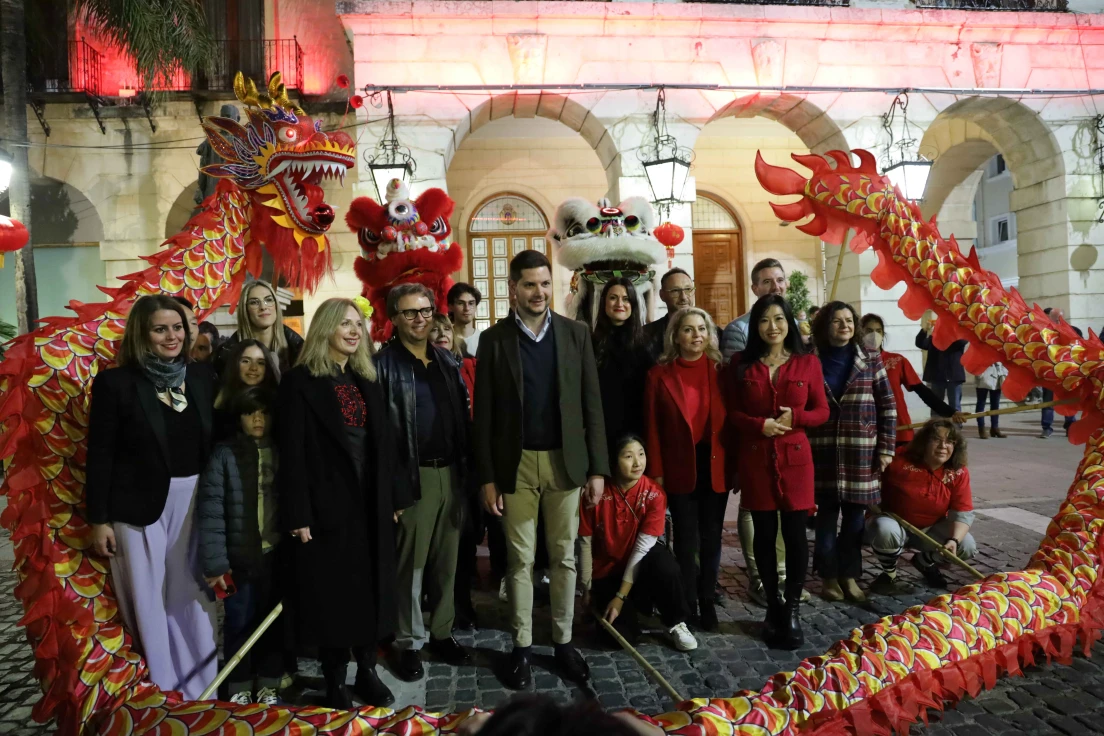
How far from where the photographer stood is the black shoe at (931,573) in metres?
4.27

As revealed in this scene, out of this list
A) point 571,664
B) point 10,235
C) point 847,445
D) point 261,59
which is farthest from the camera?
point 261,59

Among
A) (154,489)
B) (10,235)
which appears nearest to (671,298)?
(154,489)

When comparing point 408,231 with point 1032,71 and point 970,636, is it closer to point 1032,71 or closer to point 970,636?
point 970,636

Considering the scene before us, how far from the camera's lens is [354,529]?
9.71 ft

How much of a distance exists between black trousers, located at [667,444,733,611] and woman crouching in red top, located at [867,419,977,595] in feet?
4.02

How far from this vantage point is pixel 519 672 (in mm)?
3158

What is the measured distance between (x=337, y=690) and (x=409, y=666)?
1.36ft

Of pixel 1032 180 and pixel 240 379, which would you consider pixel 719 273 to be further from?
pixel 240 379

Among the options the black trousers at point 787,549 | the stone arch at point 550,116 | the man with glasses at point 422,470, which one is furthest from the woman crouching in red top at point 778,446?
the stone arch at point 550,116

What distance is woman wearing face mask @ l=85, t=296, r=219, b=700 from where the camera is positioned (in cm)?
272

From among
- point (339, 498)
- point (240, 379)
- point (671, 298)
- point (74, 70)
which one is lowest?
point (339, 498)

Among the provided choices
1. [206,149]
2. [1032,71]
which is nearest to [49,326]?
[206,149]

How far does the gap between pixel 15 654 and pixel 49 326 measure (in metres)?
Answer: 2.03

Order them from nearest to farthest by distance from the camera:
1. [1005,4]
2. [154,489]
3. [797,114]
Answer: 1. [154,489]
2. [797,114]
3. [1005,4]
